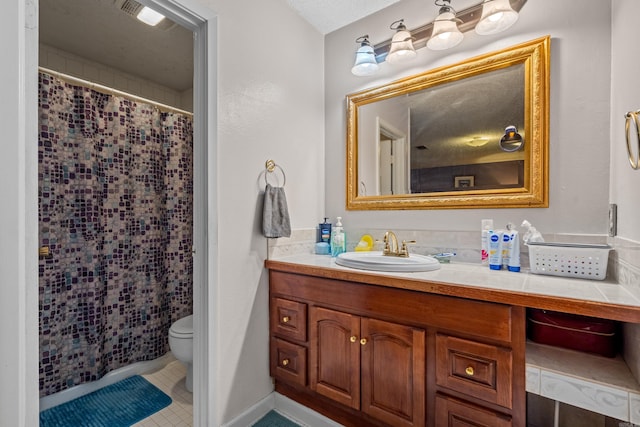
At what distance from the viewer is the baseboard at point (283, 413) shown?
1.56 metres

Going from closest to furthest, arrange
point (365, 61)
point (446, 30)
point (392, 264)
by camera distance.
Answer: point (392, 264) < point (446, 30) < point (365, 61)

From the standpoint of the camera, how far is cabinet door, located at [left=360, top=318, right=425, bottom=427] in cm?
120

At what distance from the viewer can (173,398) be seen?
1852 millimetres

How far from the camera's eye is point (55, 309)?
1.79 m

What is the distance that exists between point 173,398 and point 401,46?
8.37 ft

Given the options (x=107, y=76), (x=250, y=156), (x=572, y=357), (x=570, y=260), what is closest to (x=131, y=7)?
(x=107, y=76)

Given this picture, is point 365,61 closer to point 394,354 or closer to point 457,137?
point 457,137

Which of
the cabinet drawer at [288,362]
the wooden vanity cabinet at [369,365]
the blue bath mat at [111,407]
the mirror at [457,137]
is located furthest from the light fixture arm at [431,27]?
the blue bath mat at [111,407]

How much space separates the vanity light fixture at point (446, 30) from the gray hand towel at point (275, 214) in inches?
46.1

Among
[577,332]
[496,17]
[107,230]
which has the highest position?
[496,17]

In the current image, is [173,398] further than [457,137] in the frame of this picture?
Yes

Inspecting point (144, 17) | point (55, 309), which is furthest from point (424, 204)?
point (55, 309)

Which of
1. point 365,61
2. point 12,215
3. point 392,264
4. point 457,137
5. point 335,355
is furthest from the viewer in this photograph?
point 365,61

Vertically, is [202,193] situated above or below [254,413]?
above
